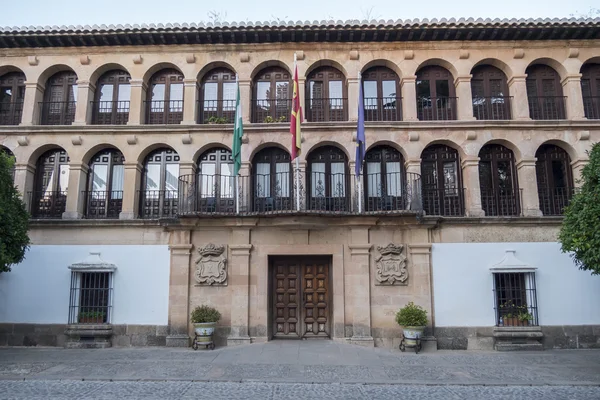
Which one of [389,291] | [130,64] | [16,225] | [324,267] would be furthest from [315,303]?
[130,64]

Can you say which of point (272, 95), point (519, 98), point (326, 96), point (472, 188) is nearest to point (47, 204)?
point (272, 95)

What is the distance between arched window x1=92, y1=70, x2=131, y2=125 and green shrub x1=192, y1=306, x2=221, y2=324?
721cm

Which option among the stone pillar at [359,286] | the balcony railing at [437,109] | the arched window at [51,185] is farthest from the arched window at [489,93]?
the arched window at [51,185]

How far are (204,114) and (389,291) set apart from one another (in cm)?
879

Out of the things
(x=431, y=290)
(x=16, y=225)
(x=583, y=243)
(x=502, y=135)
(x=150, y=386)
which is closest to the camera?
(x=150, y=386)

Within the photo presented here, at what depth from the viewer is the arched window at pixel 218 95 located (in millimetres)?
16781

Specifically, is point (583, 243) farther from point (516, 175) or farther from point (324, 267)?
point (324, 267)

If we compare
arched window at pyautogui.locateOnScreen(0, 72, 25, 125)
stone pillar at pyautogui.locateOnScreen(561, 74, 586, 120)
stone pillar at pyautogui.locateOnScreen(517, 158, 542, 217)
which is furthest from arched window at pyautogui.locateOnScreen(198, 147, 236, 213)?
stone pillar at pyautogui.locateOnScreen(561, 74, 586, 120)

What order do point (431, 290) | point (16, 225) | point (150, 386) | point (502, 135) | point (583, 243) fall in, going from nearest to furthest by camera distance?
point (150, 386), point (583, 243), point (16, 225), point (431, 290), point (502, 135)

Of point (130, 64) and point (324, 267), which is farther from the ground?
point (130, 64)

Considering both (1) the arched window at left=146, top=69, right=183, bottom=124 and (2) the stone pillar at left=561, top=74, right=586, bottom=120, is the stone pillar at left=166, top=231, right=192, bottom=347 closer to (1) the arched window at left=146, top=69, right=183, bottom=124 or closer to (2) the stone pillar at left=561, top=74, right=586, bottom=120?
(1) the arched window at left=146, top=69, right=183, bottom=124

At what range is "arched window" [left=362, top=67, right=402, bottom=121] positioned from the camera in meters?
16.6

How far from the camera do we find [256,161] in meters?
16.6

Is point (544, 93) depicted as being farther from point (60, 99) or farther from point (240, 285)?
point (60, 99)
